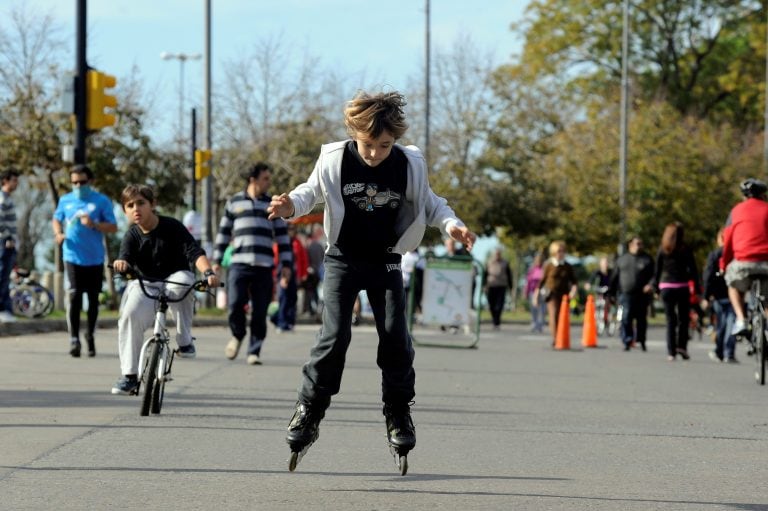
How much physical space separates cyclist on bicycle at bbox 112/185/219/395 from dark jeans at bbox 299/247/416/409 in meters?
3.31

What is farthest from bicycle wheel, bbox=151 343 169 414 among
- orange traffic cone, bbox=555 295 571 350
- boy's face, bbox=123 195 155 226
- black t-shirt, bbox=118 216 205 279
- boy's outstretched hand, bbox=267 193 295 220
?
orange traffic cone, bbox=555 295 571 350

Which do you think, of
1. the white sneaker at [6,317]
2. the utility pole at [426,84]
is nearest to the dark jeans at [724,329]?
the white sneaker at [6,317]

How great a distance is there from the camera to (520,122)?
5250cm

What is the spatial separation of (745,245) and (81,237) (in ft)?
20.5

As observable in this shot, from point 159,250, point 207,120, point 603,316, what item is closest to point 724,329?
point 159,250

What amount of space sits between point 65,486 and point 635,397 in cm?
662

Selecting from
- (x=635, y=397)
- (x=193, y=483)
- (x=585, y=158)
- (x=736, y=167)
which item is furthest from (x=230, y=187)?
(x=193, y=483)

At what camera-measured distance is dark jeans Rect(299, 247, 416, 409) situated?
7004mm

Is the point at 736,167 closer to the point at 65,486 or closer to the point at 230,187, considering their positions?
the point at 230,187

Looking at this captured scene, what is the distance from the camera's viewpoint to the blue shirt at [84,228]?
47.8 feet

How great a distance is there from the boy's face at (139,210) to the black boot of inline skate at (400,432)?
12.4 feet

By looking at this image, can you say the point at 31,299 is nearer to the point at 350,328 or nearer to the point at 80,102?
the point at 80,102

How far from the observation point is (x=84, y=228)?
1462 centimetres

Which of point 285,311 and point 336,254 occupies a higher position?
point 336,254
